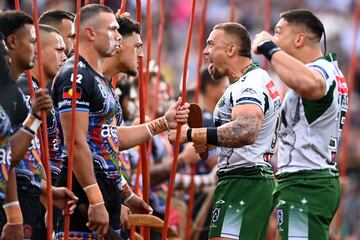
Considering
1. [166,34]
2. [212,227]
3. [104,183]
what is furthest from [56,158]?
[166,34]

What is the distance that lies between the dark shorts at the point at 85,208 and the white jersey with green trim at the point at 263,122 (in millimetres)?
919

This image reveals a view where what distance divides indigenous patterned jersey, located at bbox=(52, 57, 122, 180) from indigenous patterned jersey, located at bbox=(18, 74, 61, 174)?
292 mm

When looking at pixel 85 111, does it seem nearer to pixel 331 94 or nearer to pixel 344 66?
pixel 331 94

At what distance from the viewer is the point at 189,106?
25.3ft

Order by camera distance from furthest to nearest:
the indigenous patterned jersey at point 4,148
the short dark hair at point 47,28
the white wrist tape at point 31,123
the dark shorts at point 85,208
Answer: the short dark hair at point 47,28 < the dark shorts at point 85,208 < the white wrist tape at point 31,123 < the indigenous patterned jersey at point 4,148

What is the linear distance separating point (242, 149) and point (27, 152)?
A: 1722 millimetres

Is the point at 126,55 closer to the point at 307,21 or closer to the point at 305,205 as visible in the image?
the point at 307,21

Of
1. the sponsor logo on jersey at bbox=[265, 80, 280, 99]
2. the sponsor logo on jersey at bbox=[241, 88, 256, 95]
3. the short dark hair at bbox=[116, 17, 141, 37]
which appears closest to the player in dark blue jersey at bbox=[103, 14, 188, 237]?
the short dark hair at bbox=[116, 17, 141, 37]

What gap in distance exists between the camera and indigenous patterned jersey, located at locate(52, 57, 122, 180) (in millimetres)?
7180

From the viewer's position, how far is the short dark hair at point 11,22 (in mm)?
6750

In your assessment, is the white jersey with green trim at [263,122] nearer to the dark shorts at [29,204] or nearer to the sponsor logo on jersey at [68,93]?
the sponsor logo on jersey at [68,93]

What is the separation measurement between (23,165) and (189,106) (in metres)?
1.32

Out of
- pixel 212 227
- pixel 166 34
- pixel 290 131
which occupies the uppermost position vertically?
pixel 166 34

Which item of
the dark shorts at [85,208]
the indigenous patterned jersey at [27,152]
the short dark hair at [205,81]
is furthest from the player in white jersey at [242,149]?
the short dark hair at [205,81]
